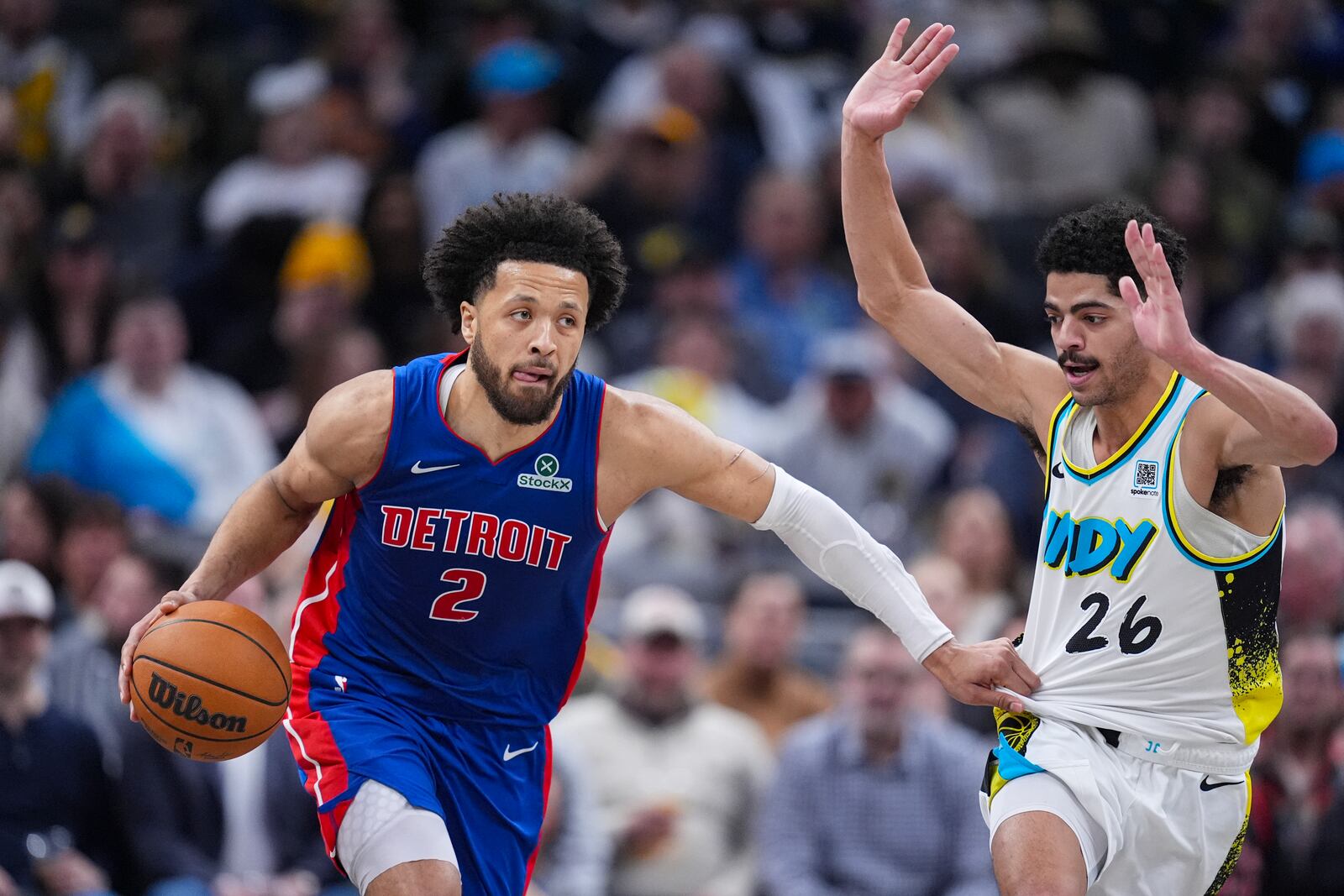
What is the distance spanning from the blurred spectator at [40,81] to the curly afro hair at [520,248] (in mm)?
8322

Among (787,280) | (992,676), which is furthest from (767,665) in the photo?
(992,676)

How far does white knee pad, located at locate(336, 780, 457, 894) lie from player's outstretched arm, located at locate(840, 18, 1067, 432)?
86.5 inches

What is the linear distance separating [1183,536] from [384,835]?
98.8 inches

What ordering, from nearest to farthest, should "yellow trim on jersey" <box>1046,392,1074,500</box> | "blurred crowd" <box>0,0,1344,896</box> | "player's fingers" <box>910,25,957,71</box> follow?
"yellow trim on jersey" <box>1046,392,1074,500</box>, "player's fingers" <box>910,25,957,71</box>, "blurred crowd" <box>0,0,1344,896</box>

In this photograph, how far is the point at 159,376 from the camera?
37.2 feet

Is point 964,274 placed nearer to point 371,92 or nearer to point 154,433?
point 371,92

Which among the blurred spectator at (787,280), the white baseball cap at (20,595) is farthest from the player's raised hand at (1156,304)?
the blurred spectator at (787,280)

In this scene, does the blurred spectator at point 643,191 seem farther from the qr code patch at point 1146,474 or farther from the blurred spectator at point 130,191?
the qr code patch at point 1146,474

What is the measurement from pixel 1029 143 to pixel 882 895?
7.03 meters

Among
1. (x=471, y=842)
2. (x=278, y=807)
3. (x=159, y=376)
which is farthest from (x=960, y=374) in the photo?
(x=159, y=376)

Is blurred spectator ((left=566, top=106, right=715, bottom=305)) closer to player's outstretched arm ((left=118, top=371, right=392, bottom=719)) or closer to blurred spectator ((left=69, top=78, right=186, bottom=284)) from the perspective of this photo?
blurred spectator ((left=69, top=78, right=186, bottom=284))

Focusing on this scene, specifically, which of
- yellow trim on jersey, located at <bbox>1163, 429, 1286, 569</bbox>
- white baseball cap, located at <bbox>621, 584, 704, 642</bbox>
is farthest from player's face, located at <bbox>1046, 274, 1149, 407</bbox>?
white baseball cap, located at <bbox>621, 584, 704, 642</bbox>

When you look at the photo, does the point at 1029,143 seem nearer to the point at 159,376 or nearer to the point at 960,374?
the point at 159,376

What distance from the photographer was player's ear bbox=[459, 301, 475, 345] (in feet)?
19.7
